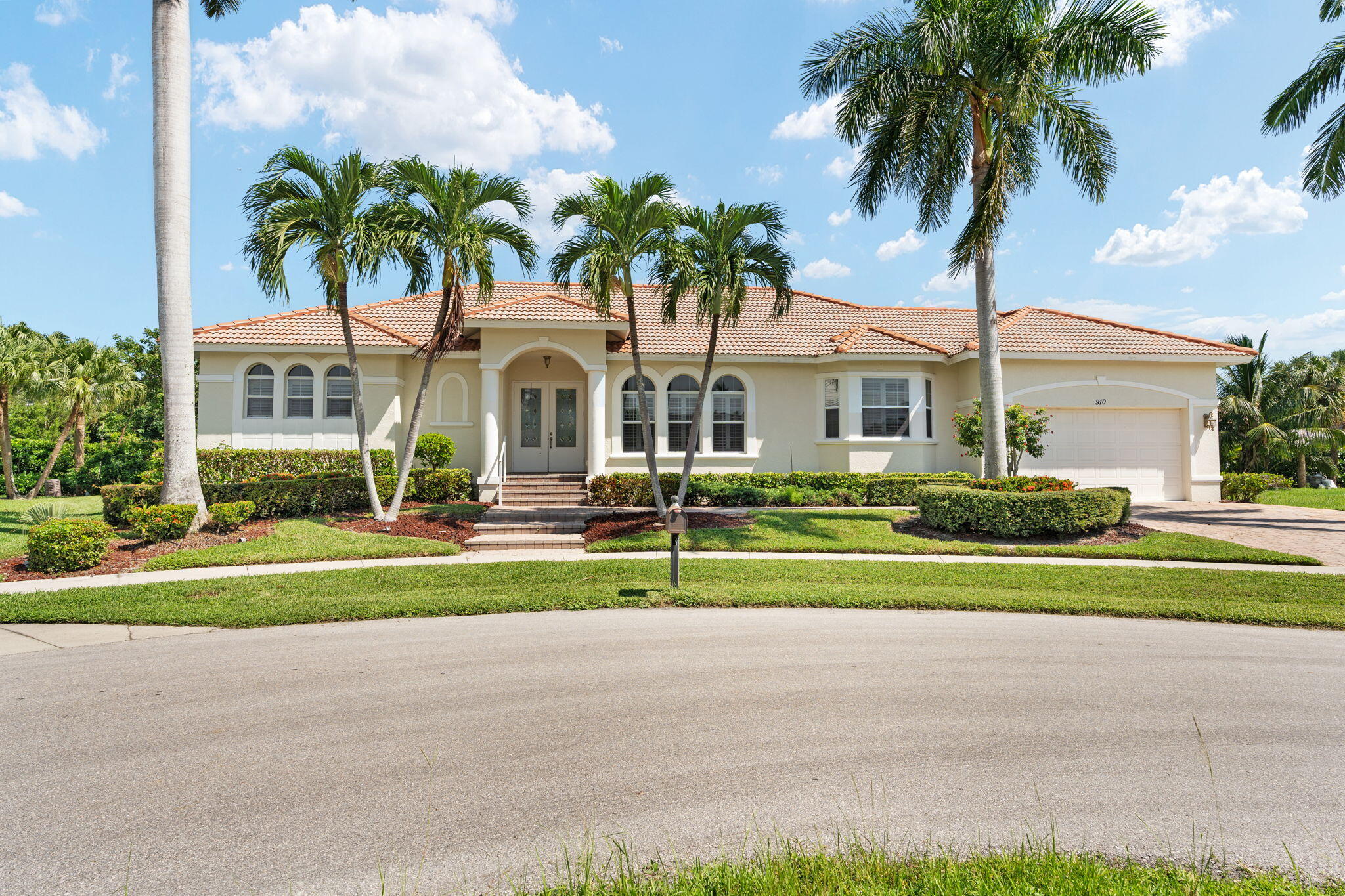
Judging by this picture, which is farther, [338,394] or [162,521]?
[338,394]

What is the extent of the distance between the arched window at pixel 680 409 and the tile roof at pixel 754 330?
3.14 feet

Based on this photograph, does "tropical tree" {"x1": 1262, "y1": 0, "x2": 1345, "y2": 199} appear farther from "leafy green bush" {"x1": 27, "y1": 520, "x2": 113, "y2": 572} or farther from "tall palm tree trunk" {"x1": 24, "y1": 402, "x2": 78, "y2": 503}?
"tall palm tree trunk" {"x1": 24, "y1": 402, "x2": 78, "y2": 503}

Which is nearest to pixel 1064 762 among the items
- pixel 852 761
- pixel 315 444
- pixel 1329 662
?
pixel 852 761

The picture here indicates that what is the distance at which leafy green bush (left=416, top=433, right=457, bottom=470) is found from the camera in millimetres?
16641

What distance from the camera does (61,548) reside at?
9.77m

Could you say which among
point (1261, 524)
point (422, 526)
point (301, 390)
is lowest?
point (1261, 524)

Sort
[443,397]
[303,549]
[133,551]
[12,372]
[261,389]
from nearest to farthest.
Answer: [133,551]
[303,549]
[261,389]
[443,397]
[12,372]

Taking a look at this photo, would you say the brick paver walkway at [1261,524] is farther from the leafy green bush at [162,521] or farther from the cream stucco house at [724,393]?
the leafy green bush at [162,521]

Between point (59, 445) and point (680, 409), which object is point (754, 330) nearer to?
point (680, 409)

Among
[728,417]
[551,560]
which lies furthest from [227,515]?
[728,417]

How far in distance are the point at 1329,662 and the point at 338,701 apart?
8.12 meters

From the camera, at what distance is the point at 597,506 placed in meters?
15.6

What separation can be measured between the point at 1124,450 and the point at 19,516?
A: 2706 cm

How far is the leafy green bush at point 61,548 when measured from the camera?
9758 millimetres
